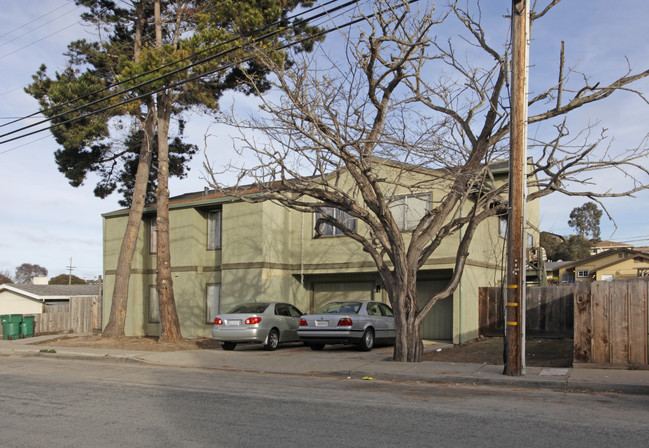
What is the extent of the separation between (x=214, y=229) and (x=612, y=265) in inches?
1522

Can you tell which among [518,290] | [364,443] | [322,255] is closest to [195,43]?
[322,255]

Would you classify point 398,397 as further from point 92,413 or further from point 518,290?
point 92,413

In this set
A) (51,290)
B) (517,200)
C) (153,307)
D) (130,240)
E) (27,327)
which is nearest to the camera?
(517,200)

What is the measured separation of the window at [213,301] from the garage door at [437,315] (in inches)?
297

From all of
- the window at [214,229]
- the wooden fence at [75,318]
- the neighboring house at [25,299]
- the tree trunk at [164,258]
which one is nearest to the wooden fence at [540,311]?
the window at [214,229]

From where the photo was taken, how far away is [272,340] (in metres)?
17.1

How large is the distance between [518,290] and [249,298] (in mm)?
12000

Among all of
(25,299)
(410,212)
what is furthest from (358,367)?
(25,299)

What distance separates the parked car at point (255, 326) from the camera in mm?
16531

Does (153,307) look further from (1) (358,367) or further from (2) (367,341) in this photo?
(1) (358,367)

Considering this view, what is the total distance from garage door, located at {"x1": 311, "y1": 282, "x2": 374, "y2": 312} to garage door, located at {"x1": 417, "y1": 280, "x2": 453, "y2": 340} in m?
1.89

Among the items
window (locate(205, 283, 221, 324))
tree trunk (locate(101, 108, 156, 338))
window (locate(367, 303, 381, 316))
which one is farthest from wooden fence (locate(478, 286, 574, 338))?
tree trunk (locate(101, 108, 156, 338))

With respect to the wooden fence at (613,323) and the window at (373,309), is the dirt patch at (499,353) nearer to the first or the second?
the wooden fence at (613,323)

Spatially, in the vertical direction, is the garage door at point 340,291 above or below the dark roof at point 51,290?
above
